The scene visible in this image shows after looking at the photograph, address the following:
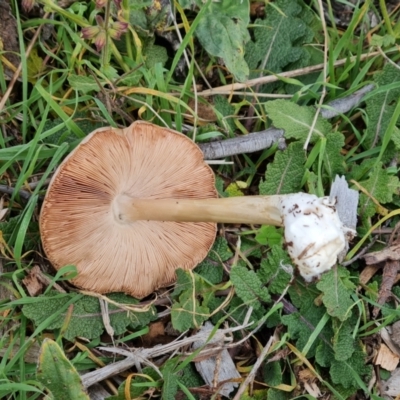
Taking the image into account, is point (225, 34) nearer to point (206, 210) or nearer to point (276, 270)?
point (206, 210)

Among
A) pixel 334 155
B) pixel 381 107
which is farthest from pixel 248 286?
pixel 381 107

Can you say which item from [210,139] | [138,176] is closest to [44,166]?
[138,176]

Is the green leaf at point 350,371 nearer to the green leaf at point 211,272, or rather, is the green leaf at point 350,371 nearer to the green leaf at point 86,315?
the green leaf at point 211,272

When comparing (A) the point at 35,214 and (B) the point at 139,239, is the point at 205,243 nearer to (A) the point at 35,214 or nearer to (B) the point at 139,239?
(B) the point at 139,239

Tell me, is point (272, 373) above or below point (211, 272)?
below

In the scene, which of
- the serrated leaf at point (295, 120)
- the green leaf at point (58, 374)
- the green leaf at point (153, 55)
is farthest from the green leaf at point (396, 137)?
the green leaf at point (58, 374)

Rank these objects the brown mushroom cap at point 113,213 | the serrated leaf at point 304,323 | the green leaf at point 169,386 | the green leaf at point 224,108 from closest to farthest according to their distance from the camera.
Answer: the brown mushroom cap at point 113,213 < the green leaf at point 169,386 < the serrated leaf at point 304,323 < the green leaf at point 224,108
